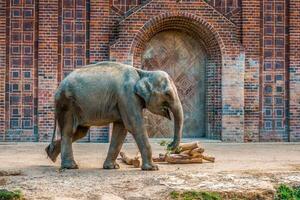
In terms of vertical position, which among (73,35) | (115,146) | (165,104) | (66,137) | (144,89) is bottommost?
(115,146)

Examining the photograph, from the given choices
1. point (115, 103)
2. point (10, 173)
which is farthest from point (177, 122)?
point (10, 173)

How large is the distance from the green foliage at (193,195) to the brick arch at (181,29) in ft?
25.9

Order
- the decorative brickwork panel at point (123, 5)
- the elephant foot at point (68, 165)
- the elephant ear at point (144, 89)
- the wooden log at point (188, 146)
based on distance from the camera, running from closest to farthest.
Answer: the elephant ear at point (144, 89)
the elephant foot at point (68, 165)
the wooden log at point (188, 146)
the decorative brickwork panel at point (123, 5)

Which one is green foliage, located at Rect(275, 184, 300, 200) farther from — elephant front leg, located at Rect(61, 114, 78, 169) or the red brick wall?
the red brick wall

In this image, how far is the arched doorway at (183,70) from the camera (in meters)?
15.5

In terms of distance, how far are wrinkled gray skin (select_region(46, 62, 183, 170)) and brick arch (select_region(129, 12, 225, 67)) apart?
5.95m

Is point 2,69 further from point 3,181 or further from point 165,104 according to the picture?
point 3,181

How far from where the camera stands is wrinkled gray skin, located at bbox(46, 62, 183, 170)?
861 cm

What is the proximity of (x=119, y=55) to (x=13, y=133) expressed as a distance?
3.25m

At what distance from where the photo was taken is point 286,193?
7793 mm

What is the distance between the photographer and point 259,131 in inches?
605

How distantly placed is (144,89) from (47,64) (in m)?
6.55

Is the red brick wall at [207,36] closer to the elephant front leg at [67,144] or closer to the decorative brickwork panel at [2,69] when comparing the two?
the decorative brickwork panel at [2,69]

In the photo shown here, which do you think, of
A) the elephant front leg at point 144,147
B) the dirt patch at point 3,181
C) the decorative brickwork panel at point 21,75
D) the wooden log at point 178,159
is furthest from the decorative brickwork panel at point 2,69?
the dirt patch at point 3,181
